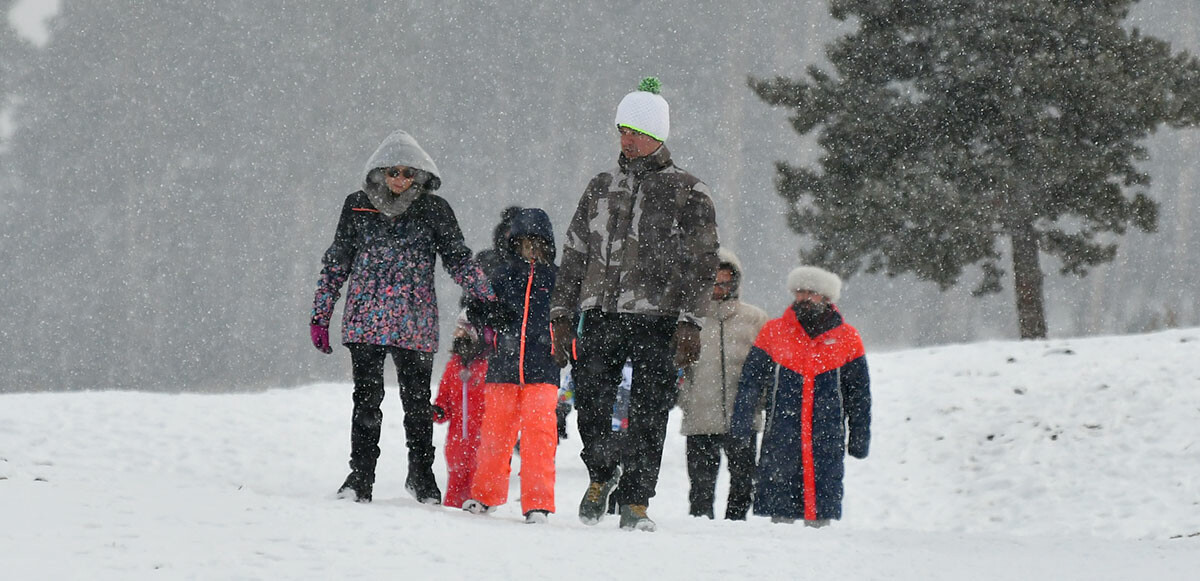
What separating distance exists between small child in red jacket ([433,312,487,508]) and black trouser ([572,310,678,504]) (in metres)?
1.52

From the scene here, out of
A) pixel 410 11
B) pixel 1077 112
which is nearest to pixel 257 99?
pixel 410 11

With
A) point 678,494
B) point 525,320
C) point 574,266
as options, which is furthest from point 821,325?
point 678,494

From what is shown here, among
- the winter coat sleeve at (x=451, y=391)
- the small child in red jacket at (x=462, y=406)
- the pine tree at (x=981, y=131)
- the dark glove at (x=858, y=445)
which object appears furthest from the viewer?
the pine tree at (x=981, y=131)

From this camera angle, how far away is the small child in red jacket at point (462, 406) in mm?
7590

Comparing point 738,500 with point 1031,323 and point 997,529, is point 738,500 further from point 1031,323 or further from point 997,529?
point 1031,323

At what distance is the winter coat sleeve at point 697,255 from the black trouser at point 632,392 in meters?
0.16

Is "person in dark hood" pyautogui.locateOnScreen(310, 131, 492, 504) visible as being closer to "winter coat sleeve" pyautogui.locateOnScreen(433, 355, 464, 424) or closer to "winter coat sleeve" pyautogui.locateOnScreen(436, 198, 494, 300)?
"winter coat sleeve" pyautogui.locateOnScreen(436, 198, 494, 300)

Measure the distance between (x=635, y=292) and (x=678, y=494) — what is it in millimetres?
6425

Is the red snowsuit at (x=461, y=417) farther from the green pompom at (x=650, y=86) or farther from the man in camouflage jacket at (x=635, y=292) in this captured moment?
the green pompom at (x=650, y=86)

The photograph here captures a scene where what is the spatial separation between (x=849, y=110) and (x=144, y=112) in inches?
1355

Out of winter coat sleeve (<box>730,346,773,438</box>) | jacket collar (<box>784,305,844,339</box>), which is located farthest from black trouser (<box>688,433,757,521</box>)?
jacket collar (<box>784,305,844,339</box>)

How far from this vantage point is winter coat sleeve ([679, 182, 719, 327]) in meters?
5.84

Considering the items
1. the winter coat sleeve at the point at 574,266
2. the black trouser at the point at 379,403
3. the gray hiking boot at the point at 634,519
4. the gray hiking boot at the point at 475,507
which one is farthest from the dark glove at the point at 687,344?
the black trouser at the point at 379,403

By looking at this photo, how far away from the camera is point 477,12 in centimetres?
5553
